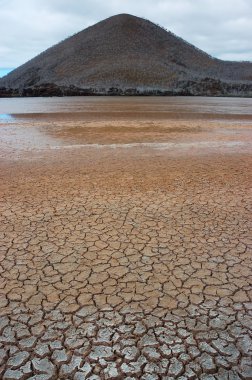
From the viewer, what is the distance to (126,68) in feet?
186

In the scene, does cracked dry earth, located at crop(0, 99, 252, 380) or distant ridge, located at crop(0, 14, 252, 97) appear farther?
distant ridge, located at crop(0, 14, 252, 97)

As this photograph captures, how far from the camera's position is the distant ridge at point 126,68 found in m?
51.4

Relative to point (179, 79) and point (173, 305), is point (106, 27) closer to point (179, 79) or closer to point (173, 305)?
point (179, 79)

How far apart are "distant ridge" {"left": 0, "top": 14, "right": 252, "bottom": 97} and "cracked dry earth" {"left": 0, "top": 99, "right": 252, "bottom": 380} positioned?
4394cm

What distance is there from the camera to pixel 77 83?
5612cm

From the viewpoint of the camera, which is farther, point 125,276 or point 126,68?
point 126,68

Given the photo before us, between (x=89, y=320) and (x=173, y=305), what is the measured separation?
0.70 metres

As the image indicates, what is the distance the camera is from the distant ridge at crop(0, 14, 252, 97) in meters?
51.4

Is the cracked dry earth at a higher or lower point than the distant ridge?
lower

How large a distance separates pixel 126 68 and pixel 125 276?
57209 mm

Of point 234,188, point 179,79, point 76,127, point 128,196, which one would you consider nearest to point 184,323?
point 128,196

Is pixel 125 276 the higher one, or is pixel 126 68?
pixel 126 68

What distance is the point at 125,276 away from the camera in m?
3.30

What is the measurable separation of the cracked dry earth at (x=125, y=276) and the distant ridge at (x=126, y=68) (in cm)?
4394
